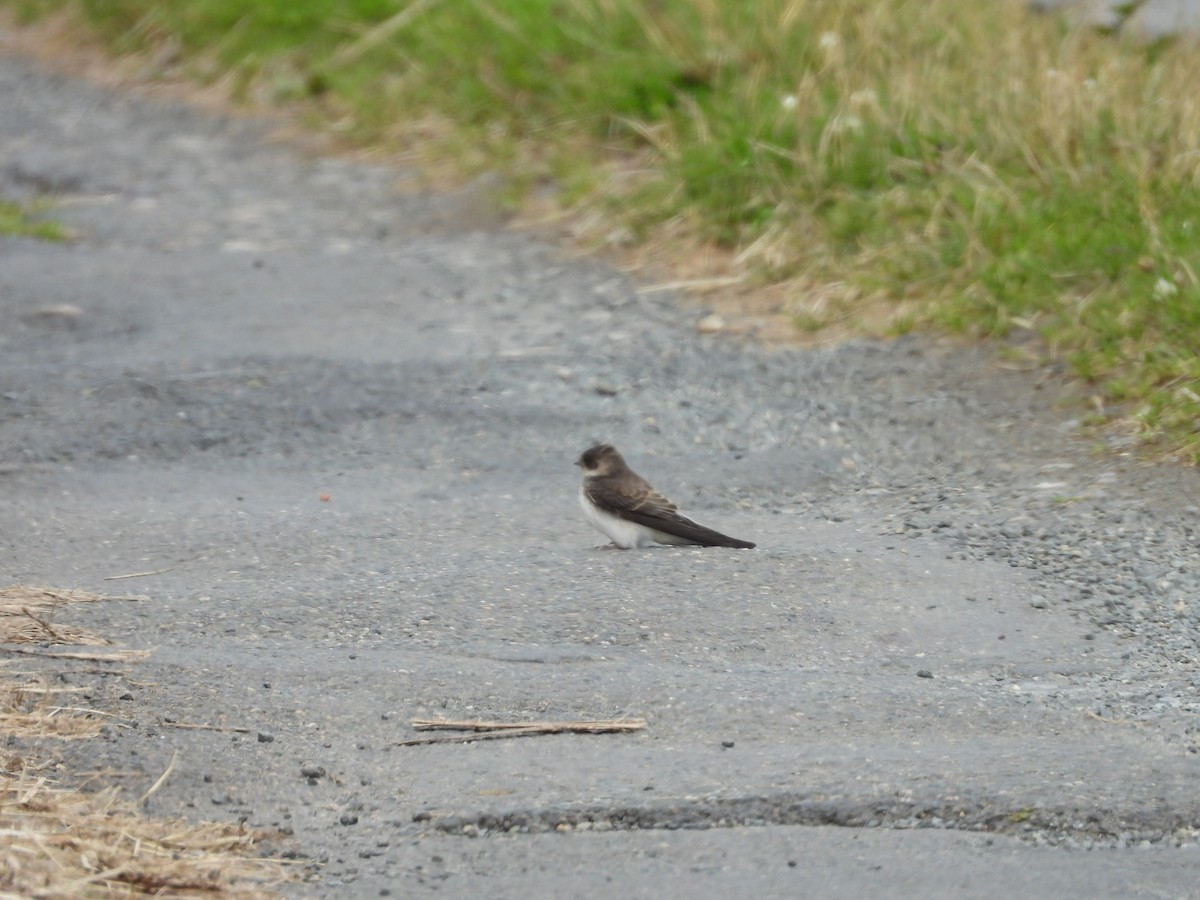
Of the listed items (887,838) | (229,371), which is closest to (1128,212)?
(229,371)

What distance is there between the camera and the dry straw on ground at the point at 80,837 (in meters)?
3.18

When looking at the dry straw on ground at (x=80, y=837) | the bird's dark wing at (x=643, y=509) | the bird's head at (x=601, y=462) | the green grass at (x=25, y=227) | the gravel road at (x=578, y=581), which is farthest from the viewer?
the green grass at (x=25, y=227)

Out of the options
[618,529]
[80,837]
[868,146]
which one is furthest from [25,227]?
[80,837]

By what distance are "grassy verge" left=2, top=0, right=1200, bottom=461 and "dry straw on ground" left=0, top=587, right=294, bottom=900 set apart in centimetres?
404

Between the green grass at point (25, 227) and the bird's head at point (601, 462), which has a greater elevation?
the bird's head at point (601, 462)

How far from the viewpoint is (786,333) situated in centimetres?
798

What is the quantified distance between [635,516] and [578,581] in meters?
0.44

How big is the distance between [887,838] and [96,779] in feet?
5.85

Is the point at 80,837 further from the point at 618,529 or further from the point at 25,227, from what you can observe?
the point at 25,227


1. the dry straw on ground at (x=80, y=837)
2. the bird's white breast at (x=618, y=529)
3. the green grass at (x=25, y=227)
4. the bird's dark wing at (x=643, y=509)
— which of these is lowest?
the green grass at (x=25, y=227)

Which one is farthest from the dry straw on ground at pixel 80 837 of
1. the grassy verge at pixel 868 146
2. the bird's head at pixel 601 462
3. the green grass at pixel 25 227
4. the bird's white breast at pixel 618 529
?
the green grass at pixel 25 227

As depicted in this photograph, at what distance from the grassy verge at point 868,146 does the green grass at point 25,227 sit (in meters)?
2.49

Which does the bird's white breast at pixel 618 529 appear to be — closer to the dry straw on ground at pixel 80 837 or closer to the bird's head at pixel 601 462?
the bird's head at pixel 601 462

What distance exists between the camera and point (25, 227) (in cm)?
989
